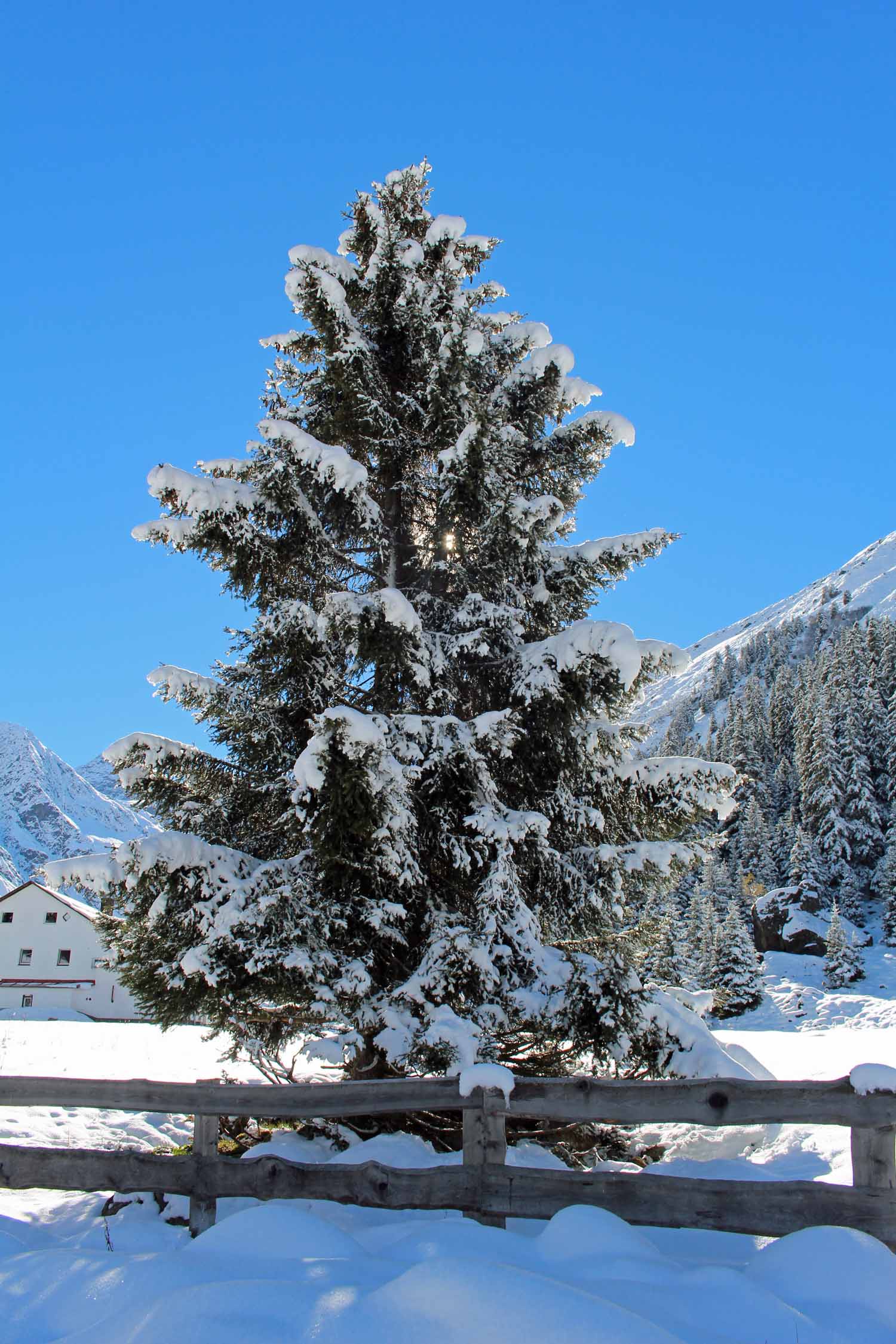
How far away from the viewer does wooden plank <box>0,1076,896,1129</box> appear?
15.4ft

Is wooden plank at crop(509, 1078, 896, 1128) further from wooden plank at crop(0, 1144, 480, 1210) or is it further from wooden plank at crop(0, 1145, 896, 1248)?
wooden plank at crop(0, 1144, 480, 1210)

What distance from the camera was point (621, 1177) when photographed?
4.86 meters

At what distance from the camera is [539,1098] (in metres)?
5.23

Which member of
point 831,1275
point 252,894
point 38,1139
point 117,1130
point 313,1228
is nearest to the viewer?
point 831,1275

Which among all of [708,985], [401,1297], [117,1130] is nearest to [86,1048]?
[117,1130]

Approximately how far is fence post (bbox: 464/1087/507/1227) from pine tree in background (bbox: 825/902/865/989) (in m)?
57.7

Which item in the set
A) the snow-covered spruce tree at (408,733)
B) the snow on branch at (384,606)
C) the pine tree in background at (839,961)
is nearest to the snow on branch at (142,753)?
the snow-covered spruce tree at (408,733)

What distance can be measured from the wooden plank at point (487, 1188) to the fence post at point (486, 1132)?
2.5 inches

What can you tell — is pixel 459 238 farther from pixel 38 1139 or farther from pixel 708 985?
pixel 708 985

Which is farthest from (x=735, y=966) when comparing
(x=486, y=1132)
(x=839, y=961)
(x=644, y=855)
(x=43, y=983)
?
(x=486, y=1132)

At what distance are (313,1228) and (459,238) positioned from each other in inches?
440

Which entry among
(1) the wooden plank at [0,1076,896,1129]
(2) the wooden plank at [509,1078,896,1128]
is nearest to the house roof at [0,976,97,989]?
(1) the wooden plank at [0,1076,896,1129]

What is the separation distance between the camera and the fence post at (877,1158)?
4531mm

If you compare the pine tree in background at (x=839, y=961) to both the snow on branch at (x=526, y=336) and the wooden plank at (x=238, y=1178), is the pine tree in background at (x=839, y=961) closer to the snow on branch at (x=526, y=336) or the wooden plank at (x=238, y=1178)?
the snow on branch at (x=526, y=336)
